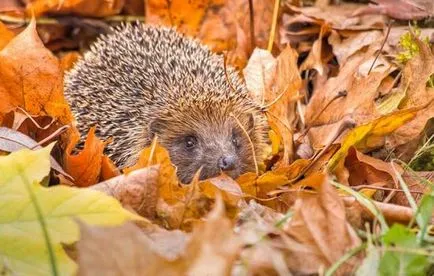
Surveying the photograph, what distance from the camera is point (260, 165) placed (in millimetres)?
4730

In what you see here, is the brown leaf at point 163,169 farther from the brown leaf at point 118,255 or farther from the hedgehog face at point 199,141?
the brown leaf at point 118,255

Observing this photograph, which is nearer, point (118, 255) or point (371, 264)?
point (118, 255)

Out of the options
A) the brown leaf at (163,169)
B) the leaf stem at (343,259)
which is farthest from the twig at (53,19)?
the leaf stem at (343,259)

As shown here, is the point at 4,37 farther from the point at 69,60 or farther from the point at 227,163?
the point at 227,163

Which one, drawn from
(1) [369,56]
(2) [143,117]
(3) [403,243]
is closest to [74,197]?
(3) [403,243]

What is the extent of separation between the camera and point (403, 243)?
2.81 meters

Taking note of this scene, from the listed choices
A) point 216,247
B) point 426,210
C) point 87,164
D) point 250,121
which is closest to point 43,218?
point 216,247

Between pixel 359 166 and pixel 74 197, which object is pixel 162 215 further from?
pixel 359 166

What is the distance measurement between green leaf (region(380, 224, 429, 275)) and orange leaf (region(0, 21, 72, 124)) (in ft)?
6.53

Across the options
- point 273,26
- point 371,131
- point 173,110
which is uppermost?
point 371,131

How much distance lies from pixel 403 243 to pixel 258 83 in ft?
8.19

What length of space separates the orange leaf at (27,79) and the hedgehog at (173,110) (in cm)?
59

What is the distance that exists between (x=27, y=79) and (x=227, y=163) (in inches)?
42.5

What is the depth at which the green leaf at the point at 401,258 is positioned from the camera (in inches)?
110
